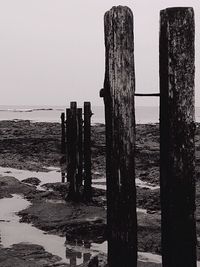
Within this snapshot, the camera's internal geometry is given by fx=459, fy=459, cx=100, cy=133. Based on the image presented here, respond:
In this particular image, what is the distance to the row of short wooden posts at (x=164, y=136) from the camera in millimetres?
3938

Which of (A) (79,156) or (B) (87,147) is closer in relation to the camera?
(B) (87,147)

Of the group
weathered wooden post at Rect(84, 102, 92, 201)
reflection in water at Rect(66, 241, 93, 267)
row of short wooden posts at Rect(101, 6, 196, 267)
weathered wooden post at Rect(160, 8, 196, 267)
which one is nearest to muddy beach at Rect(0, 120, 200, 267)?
reflection in water at Rect(66, 241, 93, 267)

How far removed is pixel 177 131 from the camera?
13.1ft

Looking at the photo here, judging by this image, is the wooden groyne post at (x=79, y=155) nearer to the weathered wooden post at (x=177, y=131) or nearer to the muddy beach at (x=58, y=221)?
the muddy beach at (x=58, y=221)

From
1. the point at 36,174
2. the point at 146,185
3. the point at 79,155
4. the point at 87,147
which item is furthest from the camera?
the point at 36,174

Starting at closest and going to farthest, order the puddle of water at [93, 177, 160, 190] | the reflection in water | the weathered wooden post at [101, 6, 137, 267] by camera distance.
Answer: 1. the weathered wooden post at [101, 6, 137, 267]
2. the reflection in water
3. the puddle of water at [93, 177, 160, 190]

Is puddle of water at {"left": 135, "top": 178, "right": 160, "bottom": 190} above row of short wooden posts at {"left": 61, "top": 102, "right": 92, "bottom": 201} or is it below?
below

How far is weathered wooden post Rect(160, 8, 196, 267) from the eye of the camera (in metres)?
3.91

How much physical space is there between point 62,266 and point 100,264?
59 cm

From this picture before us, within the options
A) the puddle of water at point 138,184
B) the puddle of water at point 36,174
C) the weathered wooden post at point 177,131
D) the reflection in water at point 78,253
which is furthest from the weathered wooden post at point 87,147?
the weathered wooden post at point 177,131

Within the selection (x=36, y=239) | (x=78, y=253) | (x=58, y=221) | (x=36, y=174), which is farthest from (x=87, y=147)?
(x=36, y=174)

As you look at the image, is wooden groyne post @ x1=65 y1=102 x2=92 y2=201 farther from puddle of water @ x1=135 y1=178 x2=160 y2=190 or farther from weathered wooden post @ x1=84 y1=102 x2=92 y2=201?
puddle of water @ x1=135 y1=178 x2=160 y2=190

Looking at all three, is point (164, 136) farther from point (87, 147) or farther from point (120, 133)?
point (87, 147)

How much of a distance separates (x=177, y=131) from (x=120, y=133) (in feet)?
1.93
